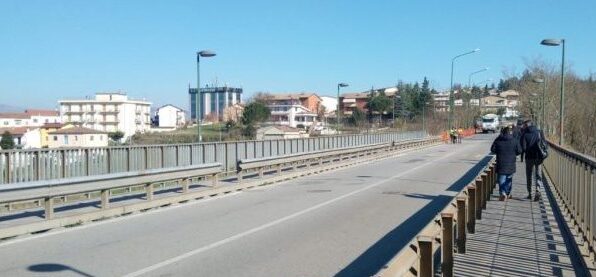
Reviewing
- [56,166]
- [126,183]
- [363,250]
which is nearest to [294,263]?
[363,250]

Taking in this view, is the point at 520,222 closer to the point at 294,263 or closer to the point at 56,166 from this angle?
the point at 294,263

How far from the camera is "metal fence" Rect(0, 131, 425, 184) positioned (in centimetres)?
1302

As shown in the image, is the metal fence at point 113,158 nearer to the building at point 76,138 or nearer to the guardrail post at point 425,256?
the guardrail post at point 425,256

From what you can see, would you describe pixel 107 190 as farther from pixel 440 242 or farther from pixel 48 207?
pixel 440 242

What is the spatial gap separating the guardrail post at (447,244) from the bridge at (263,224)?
0.01 m

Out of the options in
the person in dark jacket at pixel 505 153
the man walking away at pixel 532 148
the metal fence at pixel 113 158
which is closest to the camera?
the metal fence at pixel 113 158

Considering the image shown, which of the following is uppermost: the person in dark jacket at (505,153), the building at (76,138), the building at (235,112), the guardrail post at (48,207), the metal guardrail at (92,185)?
the building at (235,112)

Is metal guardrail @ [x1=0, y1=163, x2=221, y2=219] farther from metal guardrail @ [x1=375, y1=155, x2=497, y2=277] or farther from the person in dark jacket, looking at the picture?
the person in dark jacket

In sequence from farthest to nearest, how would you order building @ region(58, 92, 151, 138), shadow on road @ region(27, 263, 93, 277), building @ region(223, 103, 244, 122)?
building @ region(58, 92, 151, 138) < building @ region(223, 103, 244, 122) < shadow on road @ region(27, 263, 93, 277)

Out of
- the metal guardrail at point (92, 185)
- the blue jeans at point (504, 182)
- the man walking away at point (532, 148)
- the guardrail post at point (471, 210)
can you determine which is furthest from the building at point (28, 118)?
the guardrail post at point (471, 210)

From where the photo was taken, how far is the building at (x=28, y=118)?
12181 centimetres

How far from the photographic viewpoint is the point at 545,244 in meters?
9.42

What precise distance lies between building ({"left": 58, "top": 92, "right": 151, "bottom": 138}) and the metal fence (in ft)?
384

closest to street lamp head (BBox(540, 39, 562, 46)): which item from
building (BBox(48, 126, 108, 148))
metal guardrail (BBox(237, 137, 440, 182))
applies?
metal guardrail (BBox(237, 137, 440, 182))
